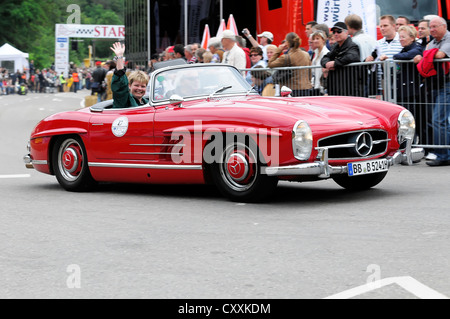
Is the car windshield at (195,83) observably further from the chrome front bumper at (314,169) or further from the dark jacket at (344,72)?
the dark jacket at (344,72)

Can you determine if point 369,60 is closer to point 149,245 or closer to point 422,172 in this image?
point 422,172

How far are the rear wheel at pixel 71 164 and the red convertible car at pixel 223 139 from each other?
1cm

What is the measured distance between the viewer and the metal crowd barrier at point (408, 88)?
11117 mm

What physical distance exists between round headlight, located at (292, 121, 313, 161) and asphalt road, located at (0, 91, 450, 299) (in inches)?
19.7

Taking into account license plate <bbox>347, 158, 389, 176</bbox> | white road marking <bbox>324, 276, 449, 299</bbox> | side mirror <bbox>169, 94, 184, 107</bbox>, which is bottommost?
white road marking <bbox>324, 276, 449, 299</bbox>

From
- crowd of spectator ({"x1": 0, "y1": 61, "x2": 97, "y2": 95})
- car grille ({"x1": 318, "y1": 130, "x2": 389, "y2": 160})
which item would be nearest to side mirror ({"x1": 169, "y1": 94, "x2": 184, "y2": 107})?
car grille ({"x1": 318, "y1": 130, "x2": 389, "y2": 160})

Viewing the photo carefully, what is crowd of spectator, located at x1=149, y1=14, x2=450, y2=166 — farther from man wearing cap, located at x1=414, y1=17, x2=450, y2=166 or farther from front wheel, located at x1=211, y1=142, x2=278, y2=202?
front wheel, located at x1=211, y1=142, x2=278, y2=202

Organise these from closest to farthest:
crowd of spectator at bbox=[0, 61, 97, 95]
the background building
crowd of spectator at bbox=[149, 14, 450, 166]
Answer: crowd of spectator at bbox=[149, 14, 450, 166]
the background building
crowd of spectator at bbox=[0, 61, 97, 95]

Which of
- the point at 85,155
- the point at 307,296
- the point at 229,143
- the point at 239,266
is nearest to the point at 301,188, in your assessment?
the point at 229,143

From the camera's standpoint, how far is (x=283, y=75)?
13133 millimetres

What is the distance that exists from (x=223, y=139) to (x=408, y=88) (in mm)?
4517

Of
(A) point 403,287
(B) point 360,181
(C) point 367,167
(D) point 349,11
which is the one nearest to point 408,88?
(D) point 349,11

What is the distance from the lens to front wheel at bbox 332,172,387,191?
8688mm

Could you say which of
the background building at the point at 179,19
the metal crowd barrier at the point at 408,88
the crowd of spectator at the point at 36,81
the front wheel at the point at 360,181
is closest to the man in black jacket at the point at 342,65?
the metal crowd barrier at the point at 408,88
